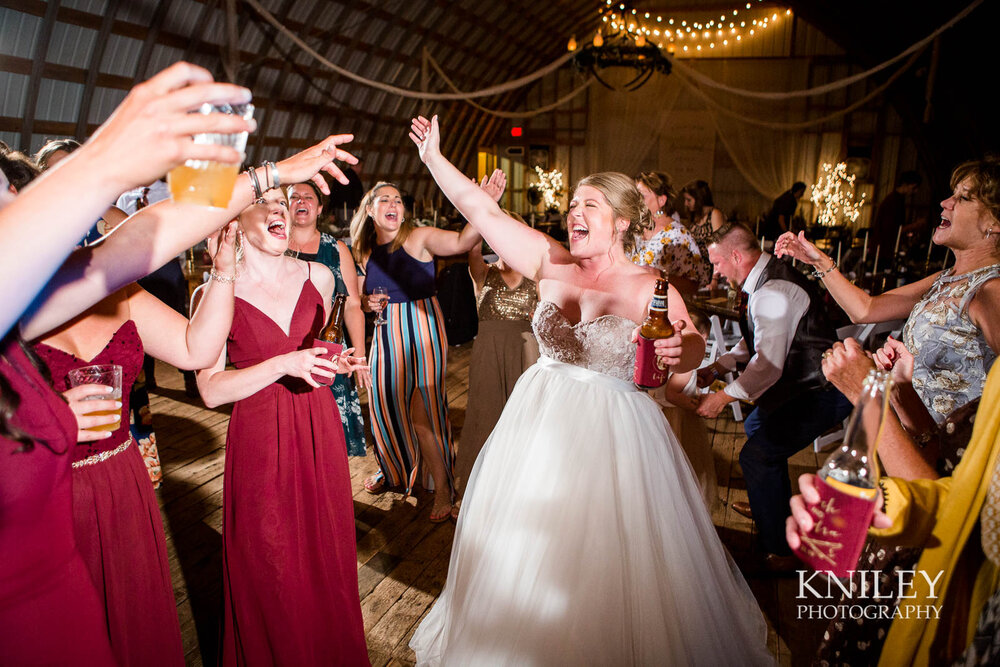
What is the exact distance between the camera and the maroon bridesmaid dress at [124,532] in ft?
4.55

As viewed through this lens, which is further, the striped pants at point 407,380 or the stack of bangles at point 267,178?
the striped pants at point 407,380

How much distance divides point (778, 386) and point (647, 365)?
1.27 m

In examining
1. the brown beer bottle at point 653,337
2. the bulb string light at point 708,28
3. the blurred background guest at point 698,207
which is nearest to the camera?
the brown beer bottle at point 653,337

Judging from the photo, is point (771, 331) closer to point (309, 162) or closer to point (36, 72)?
point (309, 162)

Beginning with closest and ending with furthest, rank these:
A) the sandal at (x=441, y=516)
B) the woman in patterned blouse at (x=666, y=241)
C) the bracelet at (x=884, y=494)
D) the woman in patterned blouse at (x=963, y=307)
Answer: the bracelet at (x=884, y=494) → the woman in patterned blouse at (x=963, y=307) → the sandal at (x=441, y=516) → the woman in patterned blouse at (x=666, y=241)

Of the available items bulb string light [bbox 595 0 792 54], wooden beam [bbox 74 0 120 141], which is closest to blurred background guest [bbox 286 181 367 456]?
wooden beam [bbox 74 0 120 141]

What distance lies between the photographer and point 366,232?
353 cm

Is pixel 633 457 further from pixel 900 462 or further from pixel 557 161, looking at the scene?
pixel 557 161

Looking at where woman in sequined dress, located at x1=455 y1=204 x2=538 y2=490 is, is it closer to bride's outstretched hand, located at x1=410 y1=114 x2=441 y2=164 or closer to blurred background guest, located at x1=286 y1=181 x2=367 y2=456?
blurred background guest, located at x1=286 y1=181 x2=367 y2=456

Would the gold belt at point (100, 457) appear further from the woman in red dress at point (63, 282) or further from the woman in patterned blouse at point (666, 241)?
the woman in patterned blouse at point (666, 241)

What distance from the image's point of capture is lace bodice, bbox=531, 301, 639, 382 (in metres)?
2.04

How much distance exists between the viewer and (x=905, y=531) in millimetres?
1178

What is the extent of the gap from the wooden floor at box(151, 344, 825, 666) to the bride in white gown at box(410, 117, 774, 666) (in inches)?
11.7

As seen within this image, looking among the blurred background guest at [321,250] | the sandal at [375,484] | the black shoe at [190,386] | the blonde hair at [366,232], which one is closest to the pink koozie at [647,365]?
the blurred background guest at [321,250]
